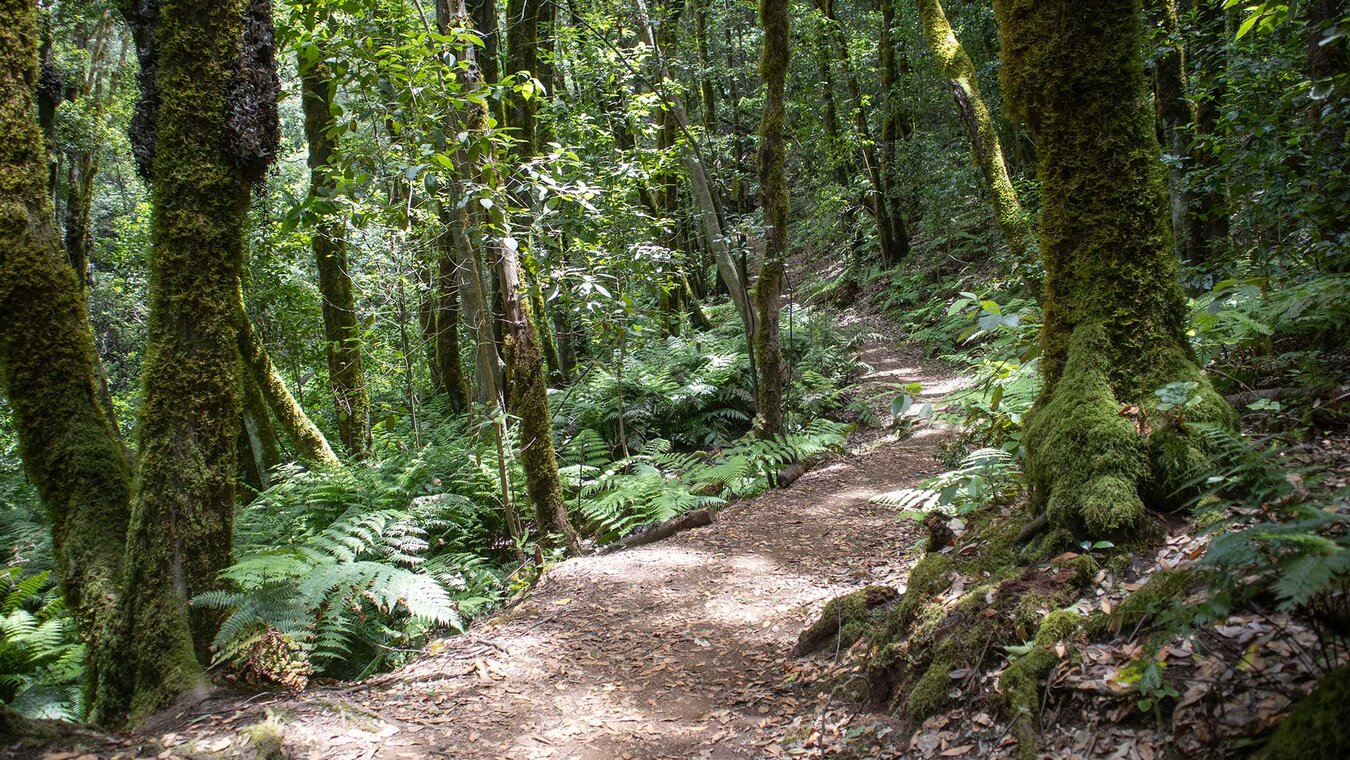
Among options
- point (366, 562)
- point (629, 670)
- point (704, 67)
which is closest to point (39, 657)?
point (366, 562)

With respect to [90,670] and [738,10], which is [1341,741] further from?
[738,10]

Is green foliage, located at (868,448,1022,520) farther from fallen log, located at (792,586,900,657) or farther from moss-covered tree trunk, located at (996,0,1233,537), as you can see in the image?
fallen log, located at (792,586,900,657)

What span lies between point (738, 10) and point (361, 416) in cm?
1395

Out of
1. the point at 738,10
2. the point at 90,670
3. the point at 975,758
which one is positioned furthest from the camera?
the point at 738,10

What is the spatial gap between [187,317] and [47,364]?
1.23m

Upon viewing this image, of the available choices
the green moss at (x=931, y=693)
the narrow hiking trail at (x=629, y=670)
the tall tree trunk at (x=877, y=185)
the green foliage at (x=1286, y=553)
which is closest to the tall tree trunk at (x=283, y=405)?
the narrow hiking trail at (x=629, y=670)

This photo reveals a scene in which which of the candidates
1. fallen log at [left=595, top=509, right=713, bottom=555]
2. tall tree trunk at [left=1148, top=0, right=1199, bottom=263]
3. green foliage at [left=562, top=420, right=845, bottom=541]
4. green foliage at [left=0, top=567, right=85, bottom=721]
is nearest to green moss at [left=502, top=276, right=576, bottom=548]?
fallen log at [left=595, top=509, right=713, bottom=555]

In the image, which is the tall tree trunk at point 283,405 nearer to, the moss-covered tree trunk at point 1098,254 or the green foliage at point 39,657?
the green foliage at point 39,657

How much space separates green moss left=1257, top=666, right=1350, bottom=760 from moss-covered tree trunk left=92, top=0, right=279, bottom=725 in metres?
4.53

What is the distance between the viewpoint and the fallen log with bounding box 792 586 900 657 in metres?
3.81

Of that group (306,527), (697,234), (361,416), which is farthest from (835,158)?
(306,527)

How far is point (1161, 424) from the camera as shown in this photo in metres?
2.80

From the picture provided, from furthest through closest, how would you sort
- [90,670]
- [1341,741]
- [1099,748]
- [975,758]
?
[90,670] → [975,758] → [1099,748] → [1341,741]

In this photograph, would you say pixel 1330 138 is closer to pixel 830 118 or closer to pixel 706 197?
pixel 706 197
